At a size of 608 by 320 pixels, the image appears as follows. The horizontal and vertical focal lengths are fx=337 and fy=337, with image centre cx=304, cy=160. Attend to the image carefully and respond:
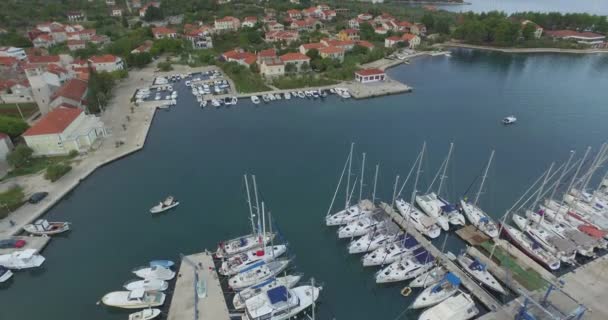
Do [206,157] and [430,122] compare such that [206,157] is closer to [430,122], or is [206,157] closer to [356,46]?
[430,122]

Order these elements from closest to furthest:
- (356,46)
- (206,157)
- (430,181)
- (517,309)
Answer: (517,309) < (430,181) < (206,157) < (356,46)

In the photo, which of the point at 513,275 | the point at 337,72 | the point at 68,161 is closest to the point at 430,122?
the point at 337,72

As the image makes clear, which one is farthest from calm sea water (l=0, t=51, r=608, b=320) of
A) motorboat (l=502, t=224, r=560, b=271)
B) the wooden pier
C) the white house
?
the white house

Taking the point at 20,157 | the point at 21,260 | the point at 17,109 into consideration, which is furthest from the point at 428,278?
the point at 17,109

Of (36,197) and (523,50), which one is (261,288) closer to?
(36,197)

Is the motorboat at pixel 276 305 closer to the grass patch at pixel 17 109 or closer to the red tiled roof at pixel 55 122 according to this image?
the red tiled roof at pixel 55 122

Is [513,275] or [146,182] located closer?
[513,275]

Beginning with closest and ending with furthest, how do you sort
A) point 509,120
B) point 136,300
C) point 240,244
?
point 136,300
point 240,244
point 509,120
